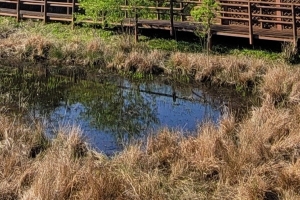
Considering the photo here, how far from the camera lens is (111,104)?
1144 cm

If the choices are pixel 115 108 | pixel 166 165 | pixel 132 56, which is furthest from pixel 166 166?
pixel 132 56

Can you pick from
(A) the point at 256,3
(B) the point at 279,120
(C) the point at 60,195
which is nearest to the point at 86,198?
(C) the point at 60,195

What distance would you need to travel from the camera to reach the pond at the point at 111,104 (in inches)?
369

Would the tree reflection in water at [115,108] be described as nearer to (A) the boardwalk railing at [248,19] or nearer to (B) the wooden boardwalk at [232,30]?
(B) the wooden boardwalk at [232,30]

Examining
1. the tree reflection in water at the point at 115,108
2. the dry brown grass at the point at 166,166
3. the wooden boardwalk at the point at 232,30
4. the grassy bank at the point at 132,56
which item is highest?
the wooden boardwalk at the point at 232,30

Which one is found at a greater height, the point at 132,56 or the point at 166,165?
the point at 132,56

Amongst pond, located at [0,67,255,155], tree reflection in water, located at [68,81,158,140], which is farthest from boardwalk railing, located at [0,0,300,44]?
tree reflection in water, located at [68,81,158,140]

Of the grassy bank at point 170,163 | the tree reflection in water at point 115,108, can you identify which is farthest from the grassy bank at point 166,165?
the tree reflection in water at point 115,108

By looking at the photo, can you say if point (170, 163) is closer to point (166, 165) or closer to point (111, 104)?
point (166, 165)

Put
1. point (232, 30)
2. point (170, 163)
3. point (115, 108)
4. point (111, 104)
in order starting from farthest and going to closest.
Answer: point (232, 30) → point (111, 104) → point (115, 108) → point (170, 163)

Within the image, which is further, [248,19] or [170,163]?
[248,19]

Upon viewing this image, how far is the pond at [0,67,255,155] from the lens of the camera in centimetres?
938

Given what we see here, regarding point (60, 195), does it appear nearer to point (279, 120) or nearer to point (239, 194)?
point (239, 194)

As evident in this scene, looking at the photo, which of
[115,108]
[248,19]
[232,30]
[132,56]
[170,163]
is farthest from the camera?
[232,30]
